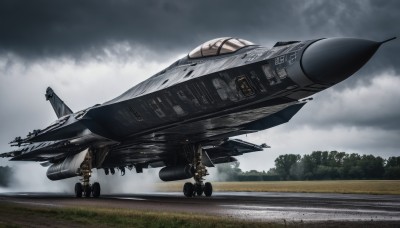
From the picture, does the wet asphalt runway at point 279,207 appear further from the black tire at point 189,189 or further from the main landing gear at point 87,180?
the black tire at point 189,189

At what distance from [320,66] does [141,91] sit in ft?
29.3

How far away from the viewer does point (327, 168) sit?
73.2m

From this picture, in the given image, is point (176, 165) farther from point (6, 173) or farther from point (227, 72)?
point (6, 173)

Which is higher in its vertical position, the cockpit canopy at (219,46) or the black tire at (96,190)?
the cockpit canopy at (219,46)

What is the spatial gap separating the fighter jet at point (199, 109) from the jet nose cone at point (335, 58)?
0.02 meters

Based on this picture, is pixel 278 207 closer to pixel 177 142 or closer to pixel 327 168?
pixel 177 142

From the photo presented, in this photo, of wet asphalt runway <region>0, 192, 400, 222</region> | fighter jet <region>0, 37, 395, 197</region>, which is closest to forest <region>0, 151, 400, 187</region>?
fighter jet <region>0, 37, 395, 197</region>

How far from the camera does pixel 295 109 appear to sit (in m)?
17.6

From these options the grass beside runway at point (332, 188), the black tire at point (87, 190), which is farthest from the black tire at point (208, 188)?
the grass beside runway at point (332, 188)

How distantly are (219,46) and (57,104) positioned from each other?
18.5 meters

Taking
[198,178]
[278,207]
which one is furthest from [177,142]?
[278,207]

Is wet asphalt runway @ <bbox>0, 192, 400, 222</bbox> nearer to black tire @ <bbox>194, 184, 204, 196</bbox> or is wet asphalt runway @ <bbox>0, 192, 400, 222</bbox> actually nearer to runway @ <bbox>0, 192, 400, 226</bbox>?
runway @ <bbox>0, 192, 400, 226</bbox>

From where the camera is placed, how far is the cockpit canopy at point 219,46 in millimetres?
15624

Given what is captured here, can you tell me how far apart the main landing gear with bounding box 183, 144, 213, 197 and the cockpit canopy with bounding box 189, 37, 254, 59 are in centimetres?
647
